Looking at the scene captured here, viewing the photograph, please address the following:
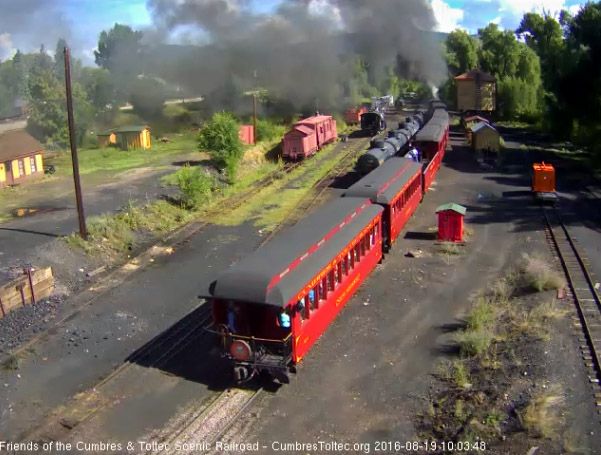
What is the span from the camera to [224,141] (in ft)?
105

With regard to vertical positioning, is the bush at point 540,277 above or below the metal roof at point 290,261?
below

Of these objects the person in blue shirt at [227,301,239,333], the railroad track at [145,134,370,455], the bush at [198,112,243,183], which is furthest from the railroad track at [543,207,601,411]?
the bush at [198,112,243,183]

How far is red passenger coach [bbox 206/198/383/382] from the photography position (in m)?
11.4

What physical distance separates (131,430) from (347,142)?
38506mm

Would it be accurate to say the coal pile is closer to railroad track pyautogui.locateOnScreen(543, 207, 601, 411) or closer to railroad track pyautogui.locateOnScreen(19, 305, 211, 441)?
railroad track pyautogui.locateOnScreen(19, 305, 211, 441)

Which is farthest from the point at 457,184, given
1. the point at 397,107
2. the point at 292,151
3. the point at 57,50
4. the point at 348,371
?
the point at 57,50

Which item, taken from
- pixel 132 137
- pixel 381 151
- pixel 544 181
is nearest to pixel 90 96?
pixel 132 137

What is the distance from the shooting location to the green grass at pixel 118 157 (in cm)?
3666

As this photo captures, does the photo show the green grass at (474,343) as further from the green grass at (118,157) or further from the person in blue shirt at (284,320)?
the green grass at (118,157)

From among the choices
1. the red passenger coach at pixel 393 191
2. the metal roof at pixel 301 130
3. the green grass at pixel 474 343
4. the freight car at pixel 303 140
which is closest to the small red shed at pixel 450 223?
the red passenger coach at pixel 393 191

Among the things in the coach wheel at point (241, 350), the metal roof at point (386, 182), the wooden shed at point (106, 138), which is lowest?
the coach wheel at point (241, 350)

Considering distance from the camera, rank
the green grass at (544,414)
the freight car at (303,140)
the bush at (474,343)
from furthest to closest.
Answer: the freight car at (303,140) < the bush at (474,343) < the green grass at (544,414)

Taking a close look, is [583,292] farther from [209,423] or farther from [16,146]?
[16,146]

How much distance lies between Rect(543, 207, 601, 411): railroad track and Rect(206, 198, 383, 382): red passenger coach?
228 inches
